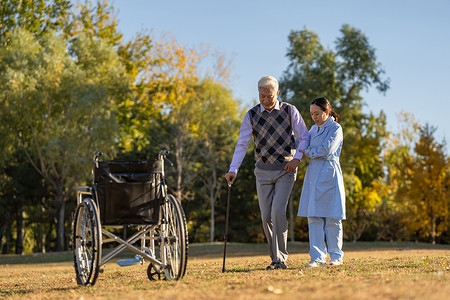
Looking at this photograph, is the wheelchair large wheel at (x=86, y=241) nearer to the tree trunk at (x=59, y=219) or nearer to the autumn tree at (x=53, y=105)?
the autumn tree at (x=53, y=105)

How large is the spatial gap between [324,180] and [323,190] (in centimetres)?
12

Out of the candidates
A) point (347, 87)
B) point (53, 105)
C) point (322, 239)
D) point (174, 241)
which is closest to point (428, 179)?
point (347, 87)

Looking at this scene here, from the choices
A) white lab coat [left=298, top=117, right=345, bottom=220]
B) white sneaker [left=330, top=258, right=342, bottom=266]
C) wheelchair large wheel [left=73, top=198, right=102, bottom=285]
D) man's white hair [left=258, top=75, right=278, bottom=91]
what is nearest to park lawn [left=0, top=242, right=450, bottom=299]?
wheelchair large wheel [left=73, top=198, right=102, bottom=285]

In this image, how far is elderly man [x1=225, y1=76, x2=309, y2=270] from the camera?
259 inches

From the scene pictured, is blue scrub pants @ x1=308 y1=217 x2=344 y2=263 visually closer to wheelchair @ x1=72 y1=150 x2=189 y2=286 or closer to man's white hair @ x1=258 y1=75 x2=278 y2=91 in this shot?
man's white hair @ x1=258 y1=75 x2=278 y2=91

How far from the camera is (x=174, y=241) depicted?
5648 millimetres

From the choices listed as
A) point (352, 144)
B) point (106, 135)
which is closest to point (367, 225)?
point (352, 144)

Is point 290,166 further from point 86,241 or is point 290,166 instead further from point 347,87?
point 347,87

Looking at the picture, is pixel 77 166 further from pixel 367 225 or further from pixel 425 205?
pixel 367 225

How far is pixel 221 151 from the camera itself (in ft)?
103

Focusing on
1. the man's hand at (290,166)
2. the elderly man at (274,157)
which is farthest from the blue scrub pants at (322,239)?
the man's hand at (290,166)

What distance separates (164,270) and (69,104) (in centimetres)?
1866

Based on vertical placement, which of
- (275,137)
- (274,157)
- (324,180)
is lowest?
(324,180)

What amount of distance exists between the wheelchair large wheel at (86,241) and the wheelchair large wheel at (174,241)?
2.28ft
